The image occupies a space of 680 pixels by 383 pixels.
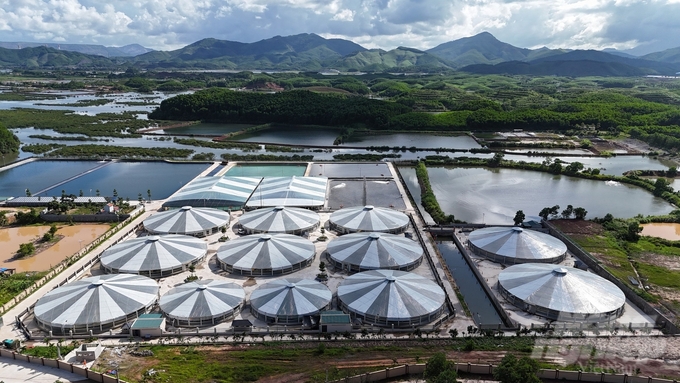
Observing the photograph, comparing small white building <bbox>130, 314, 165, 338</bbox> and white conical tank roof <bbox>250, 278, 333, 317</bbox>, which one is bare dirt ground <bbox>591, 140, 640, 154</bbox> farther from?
small white building <bbox>130, 314, 165, 338</bbox>

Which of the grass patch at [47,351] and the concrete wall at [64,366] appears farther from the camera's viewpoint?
the grass patch at [47,351]

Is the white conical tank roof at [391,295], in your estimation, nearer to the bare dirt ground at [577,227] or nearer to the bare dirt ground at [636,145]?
the bare dirt ground at [577,227]

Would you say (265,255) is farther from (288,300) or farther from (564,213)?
(564,213)

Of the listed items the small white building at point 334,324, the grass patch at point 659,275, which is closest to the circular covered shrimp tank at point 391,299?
the small white building at point 334,324

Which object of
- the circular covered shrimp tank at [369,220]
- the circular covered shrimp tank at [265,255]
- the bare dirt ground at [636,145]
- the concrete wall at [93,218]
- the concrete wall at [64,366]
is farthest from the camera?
the bare dirt ground at [636,145]

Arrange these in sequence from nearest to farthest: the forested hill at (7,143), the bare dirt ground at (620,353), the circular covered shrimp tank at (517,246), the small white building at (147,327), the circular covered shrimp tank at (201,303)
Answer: the bare dirt ground at (620,353), the small white building at (147,327), the circular covered shrimp tank at (201,303), the circular covered shrimp tank at (517,246), the forested hill at (7,143)

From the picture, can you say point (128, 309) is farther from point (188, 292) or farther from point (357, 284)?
point (357, 284)

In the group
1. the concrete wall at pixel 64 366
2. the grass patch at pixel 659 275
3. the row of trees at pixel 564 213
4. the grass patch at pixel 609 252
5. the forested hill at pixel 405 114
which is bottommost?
the concrete wall at pixel 64 366

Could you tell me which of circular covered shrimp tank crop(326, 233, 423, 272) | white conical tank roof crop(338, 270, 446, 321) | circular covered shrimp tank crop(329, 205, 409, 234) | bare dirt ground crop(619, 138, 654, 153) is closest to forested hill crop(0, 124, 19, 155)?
circular covered shrimp tank crop(329, 205, 409, 234)

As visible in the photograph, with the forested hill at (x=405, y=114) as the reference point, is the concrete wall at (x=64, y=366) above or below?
below
